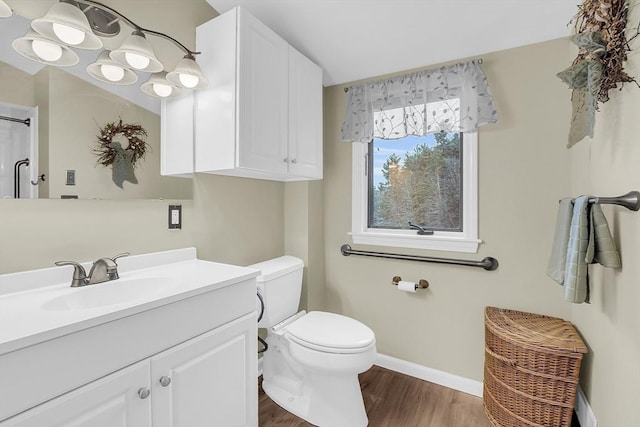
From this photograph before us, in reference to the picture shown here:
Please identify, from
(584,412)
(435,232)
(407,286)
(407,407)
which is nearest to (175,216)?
(407,286)

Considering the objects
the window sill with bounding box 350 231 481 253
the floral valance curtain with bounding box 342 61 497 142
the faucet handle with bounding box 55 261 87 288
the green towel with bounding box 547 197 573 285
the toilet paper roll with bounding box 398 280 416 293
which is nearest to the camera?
the faucet handle with bounding box 55 261 87 288

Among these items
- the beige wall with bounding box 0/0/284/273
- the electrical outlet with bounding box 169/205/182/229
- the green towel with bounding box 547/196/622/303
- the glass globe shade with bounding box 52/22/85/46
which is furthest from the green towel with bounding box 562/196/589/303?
the glass globe shade with bounding box 52/22/85/46

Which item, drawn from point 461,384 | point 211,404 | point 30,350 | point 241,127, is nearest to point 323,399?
point 211,404

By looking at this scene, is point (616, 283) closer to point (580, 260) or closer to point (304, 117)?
point (580, 260)

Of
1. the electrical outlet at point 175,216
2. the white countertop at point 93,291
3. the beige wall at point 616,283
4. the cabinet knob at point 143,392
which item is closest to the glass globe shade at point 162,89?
the electrical outlet at point 175,216

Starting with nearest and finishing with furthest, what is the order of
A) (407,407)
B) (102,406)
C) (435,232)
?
(102,406), (407,407), (435,232)

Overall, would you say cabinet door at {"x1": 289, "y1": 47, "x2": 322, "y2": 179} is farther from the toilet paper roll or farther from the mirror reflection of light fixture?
the toilet paper roll

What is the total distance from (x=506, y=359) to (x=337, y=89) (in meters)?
2.08

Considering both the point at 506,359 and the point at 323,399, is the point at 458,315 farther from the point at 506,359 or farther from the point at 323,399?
the point at 323,399

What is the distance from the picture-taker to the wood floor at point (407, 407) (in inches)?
65.4

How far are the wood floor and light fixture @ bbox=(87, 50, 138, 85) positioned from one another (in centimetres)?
189

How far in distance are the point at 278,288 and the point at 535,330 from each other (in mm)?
1382

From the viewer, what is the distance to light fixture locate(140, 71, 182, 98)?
1.48m

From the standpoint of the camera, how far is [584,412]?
1.44 m
